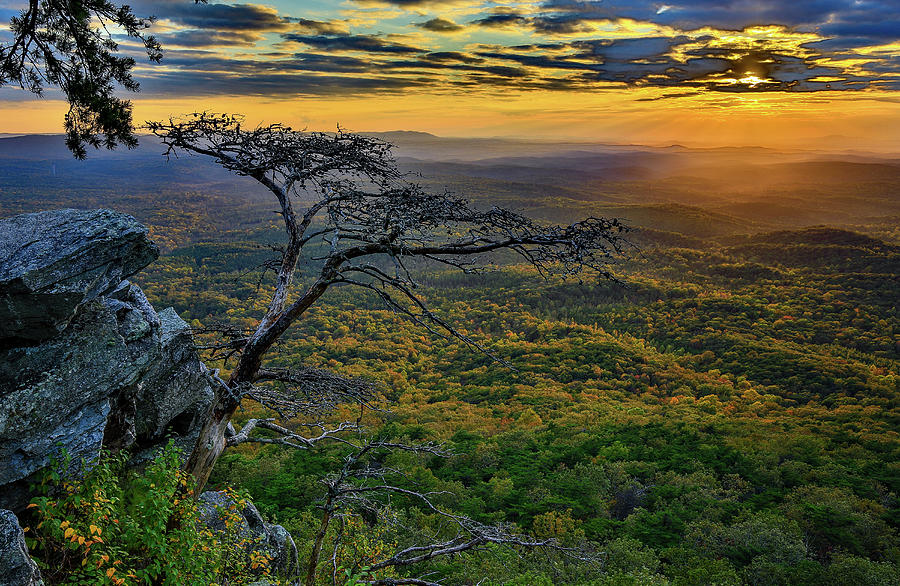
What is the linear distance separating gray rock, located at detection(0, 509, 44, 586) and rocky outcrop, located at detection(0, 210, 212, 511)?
3.26 ft

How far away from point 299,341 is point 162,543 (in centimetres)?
8546

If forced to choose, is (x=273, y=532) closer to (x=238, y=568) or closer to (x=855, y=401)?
(x=238, y=568)

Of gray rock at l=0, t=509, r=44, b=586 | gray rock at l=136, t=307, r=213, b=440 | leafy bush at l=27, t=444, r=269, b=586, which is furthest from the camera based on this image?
gray rock at l=136, t=307, r=213, b=440

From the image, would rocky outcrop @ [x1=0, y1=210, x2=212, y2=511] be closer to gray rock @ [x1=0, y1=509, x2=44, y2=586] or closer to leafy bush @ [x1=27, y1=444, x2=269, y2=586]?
leafy bush @ [x1=27, y1=444, x2=269, y2=586]

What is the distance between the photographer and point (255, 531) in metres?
11.5

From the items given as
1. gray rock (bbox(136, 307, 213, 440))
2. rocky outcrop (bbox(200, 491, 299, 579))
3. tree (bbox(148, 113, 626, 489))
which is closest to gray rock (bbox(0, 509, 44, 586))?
tree (bbox(148, 113, 626, 489))

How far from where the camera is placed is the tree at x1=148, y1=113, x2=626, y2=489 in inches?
220

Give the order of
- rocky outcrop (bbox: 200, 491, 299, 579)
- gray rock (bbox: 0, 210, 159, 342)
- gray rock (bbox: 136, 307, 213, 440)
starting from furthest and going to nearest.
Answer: rocky outcrop (bbox: 200, 491, 299, 579)
gray rock (bbox: 136, 307, 213, 440)
gray rock (bbox: 0, 210, 159, 342)

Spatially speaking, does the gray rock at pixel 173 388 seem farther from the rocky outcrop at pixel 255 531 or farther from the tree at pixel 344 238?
the rocky outcrop at pixel 255 531

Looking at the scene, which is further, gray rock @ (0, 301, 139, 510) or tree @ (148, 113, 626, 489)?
gray rock @ (0, 301, 139, 510)

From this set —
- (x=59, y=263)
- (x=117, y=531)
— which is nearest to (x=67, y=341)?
(x=59, y=263)

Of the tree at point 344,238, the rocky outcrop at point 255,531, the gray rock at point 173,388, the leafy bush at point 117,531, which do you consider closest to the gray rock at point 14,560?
the leafy bush at point 117,531

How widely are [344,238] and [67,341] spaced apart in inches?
150

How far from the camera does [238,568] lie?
780cm
